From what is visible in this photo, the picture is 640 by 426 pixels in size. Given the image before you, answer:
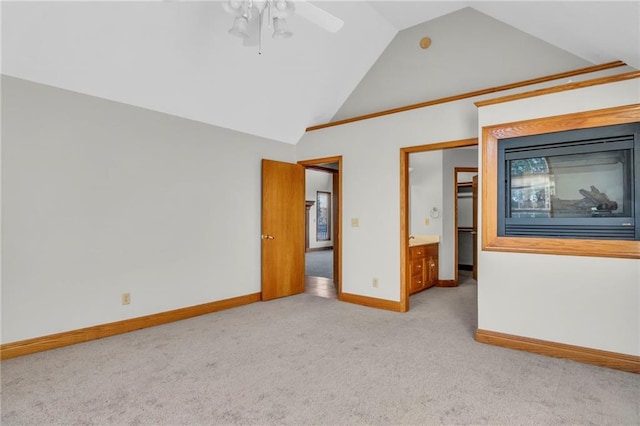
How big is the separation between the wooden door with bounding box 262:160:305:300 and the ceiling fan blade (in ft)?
8.05

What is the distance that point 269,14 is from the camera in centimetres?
245

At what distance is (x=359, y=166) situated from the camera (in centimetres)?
461

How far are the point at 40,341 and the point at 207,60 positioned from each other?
9.92 feet

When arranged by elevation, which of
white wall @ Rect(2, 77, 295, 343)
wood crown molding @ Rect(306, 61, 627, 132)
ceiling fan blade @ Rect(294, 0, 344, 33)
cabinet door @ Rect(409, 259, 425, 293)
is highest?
ceiling fan blade @ Rect(294, 0, 344, 33)

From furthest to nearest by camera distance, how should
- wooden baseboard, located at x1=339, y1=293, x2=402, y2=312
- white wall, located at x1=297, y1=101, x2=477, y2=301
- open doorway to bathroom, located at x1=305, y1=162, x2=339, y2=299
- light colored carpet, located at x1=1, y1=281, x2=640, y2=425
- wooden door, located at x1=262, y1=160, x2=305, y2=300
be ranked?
open doorway to bathroom, located at x1=305, y1=162, x2=339, y2=299, wooden door, located at x1=262, y1=160, x2=305, y2=300, wooden baseboard, located at x1=339, y1=293, x2=402, y2=312, white wall, located at x1=297, y1=101, x2=477, y2=301, light colored carpet, located at x1=1, y1=281, x2=640, y2=425

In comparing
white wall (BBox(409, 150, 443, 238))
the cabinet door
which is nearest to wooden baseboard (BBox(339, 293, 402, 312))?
the cabinet door

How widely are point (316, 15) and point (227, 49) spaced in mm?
1435

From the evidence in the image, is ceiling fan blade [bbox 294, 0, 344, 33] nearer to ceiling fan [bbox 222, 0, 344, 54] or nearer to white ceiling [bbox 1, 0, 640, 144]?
ceiling fan [bbox 222, 0, 344, 54]

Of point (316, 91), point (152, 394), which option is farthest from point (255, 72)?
point (152, 394)

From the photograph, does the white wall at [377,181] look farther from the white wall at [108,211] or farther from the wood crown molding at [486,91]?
the white wall at [108,211]

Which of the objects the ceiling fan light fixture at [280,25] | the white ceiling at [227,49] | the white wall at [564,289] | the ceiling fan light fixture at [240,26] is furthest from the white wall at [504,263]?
the ceiling fan light fixture at [240,26]

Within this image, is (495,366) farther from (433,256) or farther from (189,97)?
(189,97)

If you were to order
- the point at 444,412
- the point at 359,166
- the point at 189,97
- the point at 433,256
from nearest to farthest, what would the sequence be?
the point at 444,412 → the point at 189,97 → the point at 359,166 → the point at 433,256

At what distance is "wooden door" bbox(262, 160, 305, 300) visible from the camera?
4.81m
